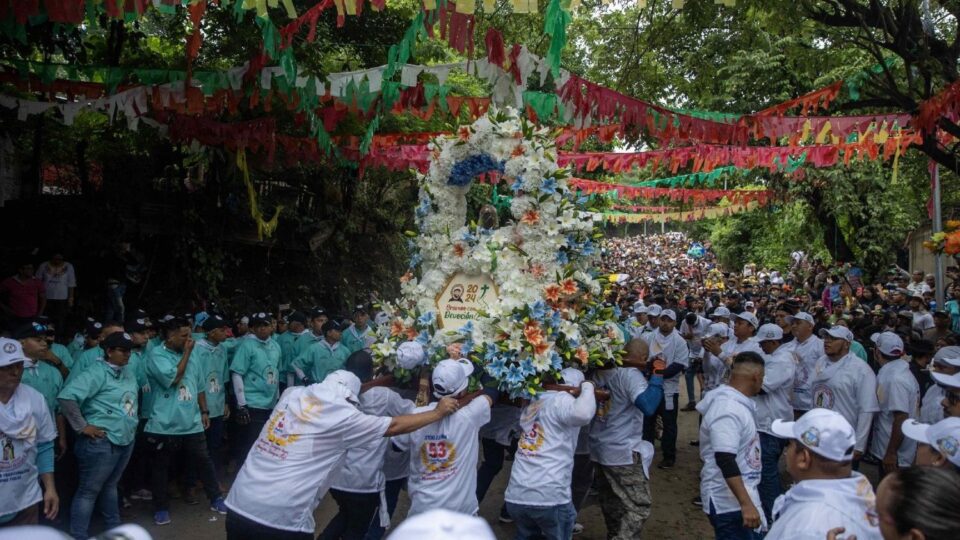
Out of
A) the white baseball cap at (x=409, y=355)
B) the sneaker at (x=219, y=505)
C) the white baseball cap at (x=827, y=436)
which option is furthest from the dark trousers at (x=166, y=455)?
the white baseball cap at (x=827, y=436)

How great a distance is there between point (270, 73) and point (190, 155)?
25.0ft

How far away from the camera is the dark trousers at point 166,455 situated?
6926mm

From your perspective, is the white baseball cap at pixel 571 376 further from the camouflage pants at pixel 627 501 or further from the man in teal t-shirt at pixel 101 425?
the man in teal t-shirt at pixel 101 425

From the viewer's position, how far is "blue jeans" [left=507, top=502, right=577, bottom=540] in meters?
5.21

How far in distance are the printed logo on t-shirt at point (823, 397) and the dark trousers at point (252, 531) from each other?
4.89 meters

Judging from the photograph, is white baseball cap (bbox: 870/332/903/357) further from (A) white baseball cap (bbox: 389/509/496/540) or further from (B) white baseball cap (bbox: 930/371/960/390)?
(A) white baseball cap (bbox: 389/509/496/540)

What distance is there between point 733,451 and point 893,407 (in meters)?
2.98

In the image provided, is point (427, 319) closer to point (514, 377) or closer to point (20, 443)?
point (514, 377)

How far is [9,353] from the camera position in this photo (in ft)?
15.0

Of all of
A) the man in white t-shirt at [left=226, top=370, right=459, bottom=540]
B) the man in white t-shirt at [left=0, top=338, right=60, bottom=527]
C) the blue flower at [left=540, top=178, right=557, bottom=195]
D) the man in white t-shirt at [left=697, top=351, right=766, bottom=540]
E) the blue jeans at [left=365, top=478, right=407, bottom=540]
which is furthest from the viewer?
the blue flower at [left=540, top=178, right=557, bottom=195]

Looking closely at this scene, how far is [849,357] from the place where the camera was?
685 cm

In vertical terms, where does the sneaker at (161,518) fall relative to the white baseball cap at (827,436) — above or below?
below

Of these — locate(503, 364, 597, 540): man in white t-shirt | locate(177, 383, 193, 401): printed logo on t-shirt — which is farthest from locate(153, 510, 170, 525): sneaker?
locate(503, 364, 597, 540): man in white t-shirt

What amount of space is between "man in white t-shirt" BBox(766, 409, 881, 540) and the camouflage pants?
2972mm
